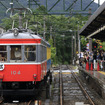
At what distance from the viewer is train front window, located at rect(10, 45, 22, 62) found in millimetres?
10781

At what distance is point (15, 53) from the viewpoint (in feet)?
35.7

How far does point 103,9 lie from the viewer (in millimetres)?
11648

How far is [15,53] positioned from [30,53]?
22.7 inches

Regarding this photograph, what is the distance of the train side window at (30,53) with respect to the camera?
35.4 ft

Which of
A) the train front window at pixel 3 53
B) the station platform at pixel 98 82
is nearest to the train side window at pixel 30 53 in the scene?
the train front window at pixel 3 53

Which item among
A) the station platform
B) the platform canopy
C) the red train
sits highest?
the platform canopy

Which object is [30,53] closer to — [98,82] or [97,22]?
[98,82]

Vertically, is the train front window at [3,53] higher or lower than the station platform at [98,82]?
higher

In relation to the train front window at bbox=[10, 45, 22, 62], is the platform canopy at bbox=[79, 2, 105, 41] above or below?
above

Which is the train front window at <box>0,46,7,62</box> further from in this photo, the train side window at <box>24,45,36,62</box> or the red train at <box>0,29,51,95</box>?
the train side window at <box>24,45,36,62</box>

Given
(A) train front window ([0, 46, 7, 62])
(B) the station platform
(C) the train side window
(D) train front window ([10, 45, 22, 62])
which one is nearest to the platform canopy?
(B) the station platform

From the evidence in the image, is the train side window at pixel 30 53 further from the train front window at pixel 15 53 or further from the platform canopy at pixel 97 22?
the platform canopy at pixel 97 22

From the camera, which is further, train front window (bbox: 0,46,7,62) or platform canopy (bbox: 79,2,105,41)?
platform canopy (bbox: 79,2,105,41)

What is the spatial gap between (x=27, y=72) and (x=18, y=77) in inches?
15.0
